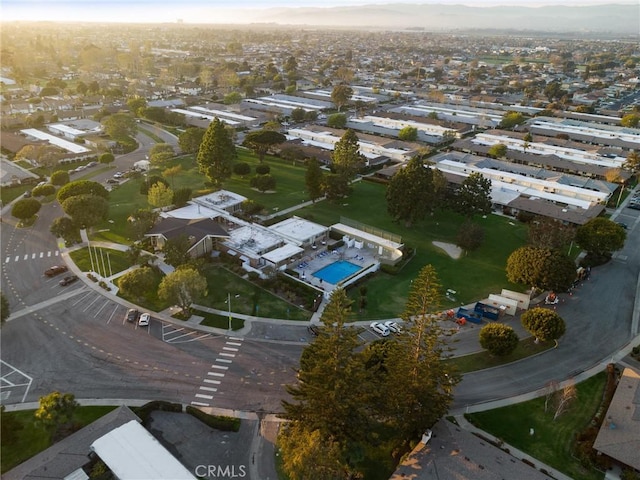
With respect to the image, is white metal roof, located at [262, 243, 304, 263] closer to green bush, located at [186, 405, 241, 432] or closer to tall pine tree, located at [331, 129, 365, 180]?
tall pine tree, located at [331, 129, 365, 180]

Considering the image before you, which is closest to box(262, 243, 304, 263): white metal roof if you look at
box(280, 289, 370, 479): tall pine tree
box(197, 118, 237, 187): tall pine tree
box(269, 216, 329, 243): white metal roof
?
box(269, 216, 329, 243): white metal roof

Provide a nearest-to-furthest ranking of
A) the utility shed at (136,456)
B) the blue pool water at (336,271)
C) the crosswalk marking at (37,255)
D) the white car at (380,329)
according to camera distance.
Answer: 1. the utility shed at (136,456)
2. the white car at (380,329)
3. the blue pool water at (336,271)
4. the crosswalk marking at (37,255)

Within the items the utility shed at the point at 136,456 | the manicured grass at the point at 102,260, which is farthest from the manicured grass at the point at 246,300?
the utility shed at the point at 136,456

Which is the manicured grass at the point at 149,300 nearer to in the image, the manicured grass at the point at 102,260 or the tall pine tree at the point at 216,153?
the manicured grass at the point at 102,260

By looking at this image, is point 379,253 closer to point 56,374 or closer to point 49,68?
point 56,374

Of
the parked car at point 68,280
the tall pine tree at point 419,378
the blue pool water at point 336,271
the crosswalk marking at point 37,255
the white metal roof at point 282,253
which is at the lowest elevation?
the blue pool water at point 336,271

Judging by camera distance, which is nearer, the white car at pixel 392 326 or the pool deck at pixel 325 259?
the white car at pixel 392 326

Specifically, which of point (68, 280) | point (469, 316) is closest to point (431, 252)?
point (469, 316)
